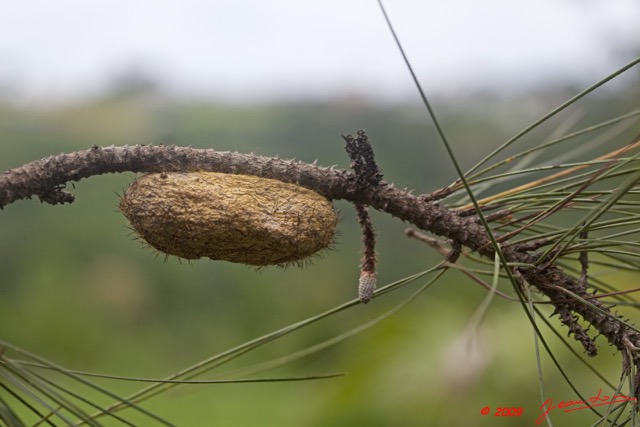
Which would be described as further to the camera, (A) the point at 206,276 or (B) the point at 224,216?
(A) the point at 206,276

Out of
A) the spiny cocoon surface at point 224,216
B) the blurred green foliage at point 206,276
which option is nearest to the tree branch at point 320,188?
the spiny cocoon surface at point 224,216

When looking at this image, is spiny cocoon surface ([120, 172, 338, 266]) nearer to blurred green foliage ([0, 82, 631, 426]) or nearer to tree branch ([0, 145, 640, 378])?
tree branch ([0, 145, 640, 378])

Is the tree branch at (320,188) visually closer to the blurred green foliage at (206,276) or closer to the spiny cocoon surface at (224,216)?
the spiny cocoon surface at (224,216)

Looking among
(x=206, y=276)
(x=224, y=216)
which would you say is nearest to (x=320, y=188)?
(x=224, y=216)

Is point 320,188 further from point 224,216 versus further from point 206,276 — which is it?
point 206,276

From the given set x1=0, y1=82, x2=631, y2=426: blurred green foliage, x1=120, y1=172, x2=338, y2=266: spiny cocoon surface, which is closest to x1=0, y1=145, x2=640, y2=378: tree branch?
x1=120, y1=172, x2=338, y2=266: spiny cocoon surface

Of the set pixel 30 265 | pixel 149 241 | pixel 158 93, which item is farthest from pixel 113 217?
pixel 149 241
